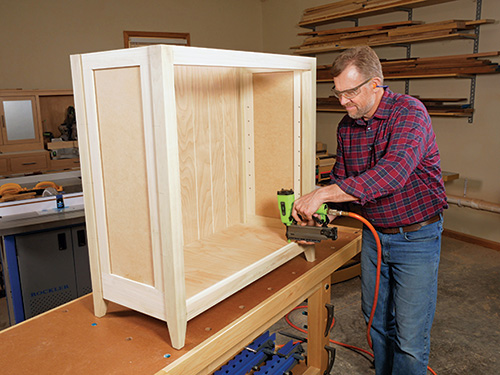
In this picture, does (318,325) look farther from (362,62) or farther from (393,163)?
(362,62)

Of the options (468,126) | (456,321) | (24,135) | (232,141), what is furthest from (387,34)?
(24,135)

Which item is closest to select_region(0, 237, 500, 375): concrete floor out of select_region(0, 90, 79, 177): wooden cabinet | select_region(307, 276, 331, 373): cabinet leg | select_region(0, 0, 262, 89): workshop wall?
select_region(307, 276, 331, 373): cabinet leg

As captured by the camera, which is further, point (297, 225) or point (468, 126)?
point (468, 126)

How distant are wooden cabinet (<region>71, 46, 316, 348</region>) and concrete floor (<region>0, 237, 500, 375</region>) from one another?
1.19 metres

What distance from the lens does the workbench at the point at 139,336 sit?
1.23m

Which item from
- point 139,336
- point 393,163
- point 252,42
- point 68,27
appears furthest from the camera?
point 252,42

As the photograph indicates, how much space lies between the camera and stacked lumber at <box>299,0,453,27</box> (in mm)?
4543

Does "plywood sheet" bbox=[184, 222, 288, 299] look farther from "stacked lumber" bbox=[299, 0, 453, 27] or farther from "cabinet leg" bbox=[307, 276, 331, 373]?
"stacked lumber" bbox=[299, 0, 453, 27]

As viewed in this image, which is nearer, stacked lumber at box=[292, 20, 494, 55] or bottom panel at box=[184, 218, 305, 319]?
bottom panel at box=[184, 218, 305, 319]

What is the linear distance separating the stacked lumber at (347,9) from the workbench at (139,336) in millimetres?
3781

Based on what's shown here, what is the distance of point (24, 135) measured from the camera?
551 cm

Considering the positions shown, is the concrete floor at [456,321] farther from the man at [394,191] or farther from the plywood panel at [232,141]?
the plywood panel at [232,141]

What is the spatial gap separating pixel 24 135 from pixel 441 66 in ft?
15.8

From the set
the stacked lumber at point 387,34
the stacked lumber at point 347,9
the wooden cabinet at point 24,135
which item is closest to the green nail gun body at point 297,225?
the stacked lumber at point 387,34
